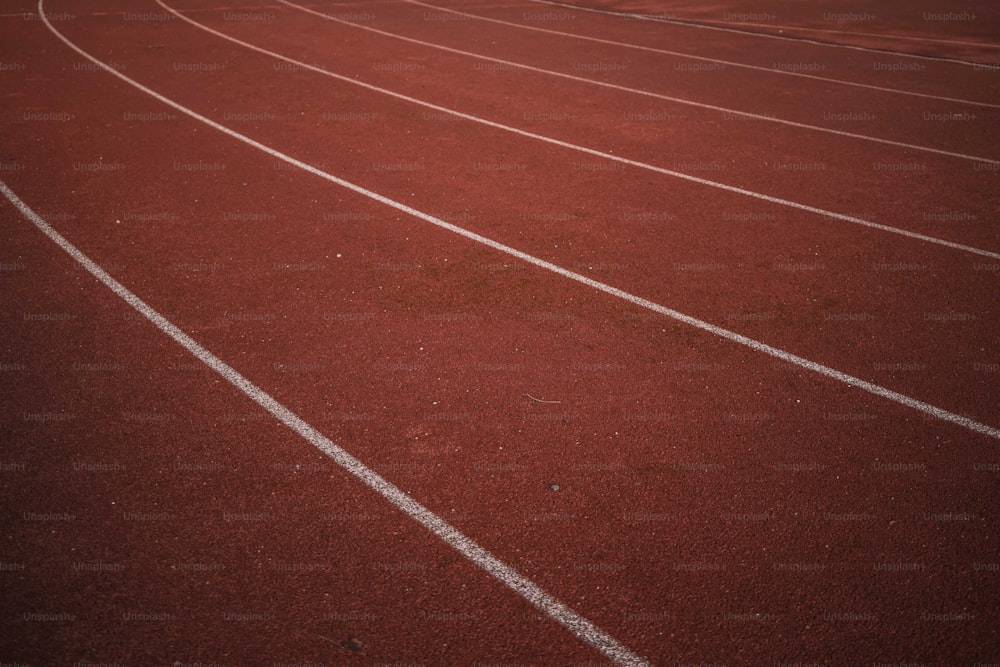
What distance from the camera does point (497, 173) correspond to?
8672 mm

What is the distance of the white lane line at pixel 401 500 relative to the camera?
3.36 m

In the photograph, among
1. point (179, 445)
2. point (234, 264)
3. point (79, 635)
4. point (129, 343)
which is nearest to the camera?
point (79, 635)

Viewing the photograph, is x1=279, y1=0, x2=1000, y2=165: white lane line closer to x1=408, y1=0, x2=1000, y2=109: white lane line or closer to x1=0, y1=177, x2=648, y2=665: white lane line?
x1=408, y1=0, x2=1000, y2=109: white lane line

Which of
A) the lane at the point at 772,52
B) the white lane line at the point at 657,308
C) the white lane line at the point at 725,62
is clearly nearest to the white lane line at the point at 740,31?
the lane at the point at 772,52

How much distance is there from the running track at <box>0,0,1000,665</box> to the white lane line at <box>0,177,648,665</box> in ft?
0.06

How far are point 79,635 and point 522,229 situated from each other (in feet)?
17.1

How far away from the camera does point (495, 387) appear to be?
500 centimetres

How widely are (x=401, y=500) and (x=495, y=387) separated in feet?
4.05

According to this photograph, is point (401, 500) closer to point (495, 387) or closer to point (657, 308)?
point (495, 387)

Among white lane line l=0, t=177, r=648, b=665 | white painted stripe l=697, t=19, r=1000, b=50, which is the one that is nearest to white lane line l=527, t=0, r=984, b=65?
white painted stripe l=697, t=19, r=1000, b=50

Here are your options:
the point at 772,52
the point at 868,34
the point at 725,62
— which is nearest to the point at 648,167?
the point at 725,62

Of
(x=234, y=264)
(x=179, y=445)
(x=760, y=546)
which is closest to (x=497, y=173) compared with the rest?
Result: (x=234, y=264)

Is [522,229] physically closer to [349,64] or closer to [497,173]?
[497,173]

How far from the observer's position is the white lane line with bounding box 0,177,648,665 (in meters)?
3.36
